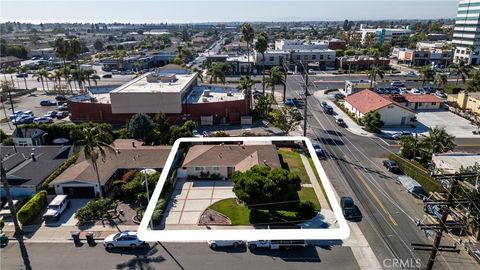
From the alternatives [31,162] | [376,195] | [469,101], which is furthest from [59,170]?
[469,101]

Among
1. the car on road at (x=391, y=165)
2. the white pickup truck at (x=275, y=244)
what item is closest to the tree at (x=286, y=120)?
the car on road at (x=391, y=165)

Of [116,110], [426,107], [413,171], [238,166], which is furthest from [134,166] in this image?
[426,107]

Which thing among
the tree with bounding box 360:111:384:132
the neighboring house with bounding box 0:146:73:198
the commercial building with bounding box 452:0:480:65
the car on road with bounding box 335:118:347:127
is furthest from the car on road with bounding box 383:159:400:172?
the commercial building with bounding box 452:0:480:65

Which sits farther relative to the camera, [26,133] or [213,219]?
[26,133]

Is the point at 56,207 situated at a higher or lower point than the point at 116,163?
lower

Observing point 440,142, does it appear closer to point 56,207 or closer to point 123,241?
point 123,241

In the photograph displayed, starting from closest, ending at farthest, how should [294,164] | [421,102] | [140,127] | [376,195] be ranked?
[376,195], [294,164], [140,127], [421,102]

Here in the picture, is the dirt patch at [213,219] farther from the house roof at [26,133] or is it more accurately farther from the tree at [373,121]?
the tree at [373,121]
